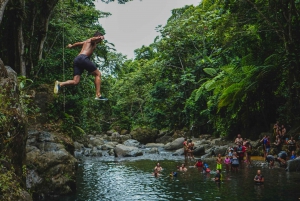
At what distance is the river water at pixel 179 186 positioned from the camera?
34.5 feet

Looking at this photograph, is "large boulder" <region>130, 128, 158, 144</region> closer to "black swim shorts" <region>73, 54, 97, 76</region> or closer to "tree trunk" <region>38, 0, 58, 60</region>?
"tree trunk" <region>38, 0, 58, 60</region>

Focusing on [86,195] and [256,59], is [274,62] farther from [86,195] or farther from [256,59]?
[86,195]

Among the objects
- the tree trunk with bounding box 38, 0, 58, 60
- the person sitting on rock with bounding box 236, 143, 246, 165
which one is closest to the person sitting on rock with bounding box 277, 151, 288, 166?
the person sitting on rock with bounding box 236, 143, 246, 165

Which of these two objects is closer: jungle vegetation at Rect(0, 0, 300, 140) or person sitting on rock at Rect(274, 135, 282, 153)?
jungle vegetation at Rect(0, 0, 300, 140)

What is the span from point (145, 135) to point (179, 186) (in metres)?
20.6

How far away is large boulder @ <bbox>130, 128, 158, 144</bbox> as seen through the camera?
108 ft

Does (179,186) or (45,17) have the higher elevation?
(45,17)

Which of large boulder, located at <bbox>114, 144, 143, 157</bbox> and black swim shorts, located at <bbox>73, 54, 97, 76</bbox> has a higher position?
black swim shorts, located at <bbox>73, 54, 97, 76</bbox>

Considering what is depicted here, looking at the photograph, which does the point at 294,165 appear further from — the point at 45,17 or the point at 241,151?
the point at 45,17

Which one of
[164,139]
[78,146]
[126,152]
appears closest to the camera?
[126,152]

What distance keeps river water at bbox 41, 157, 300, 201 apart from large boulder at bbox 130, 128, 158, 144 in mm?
16059

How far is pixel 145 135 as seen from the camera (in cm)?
3297

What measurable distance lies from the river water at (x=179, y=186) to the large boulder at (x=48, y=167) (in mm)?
443

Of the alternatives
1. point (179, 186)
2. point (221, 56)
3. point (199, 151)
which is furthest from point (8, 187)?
point (221, 56)
